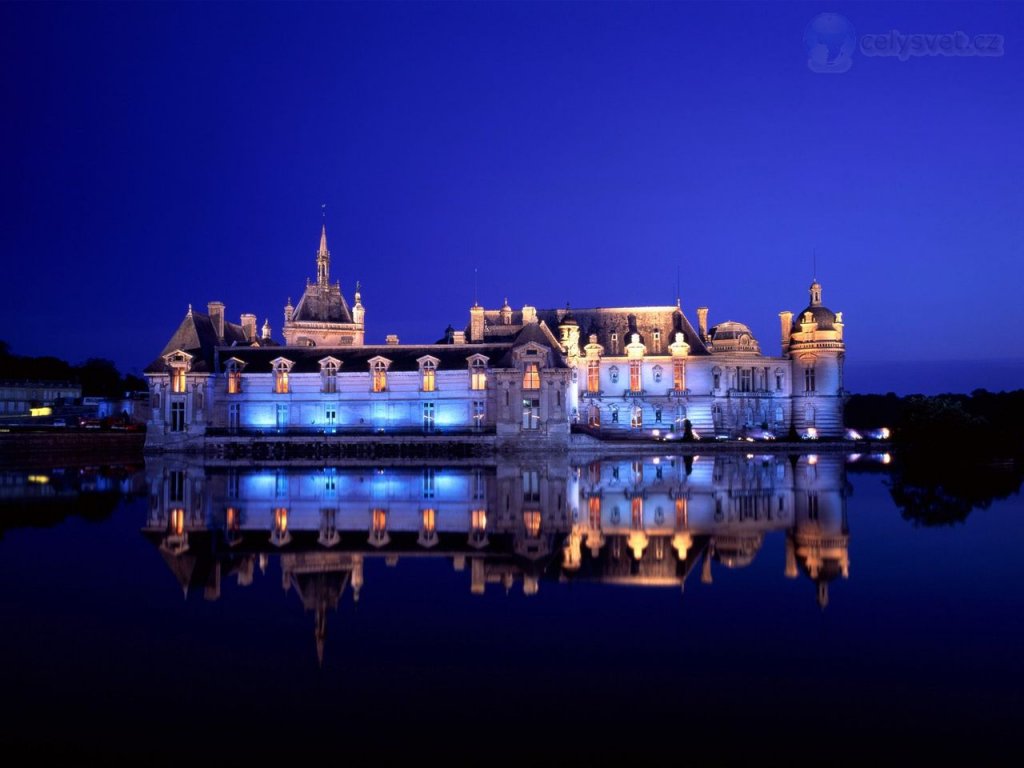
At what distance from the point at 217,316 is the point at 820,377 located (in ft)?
146

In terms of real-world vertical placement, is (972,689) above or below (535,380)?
below

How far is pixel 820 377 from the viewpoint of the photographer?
6744cm

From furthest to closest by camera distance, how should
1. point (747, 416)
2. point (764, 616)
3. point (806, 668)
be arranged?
point (747, 416) → point (764, 616) → point (806, 668)

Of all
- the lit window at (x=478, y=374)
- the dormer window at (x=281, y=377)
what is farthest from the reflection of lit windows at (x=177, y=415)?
the lit window at (x=478, y=374)

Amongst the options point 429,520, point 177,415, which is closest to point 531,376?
point 177,415

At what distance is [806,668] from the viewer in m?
8.73

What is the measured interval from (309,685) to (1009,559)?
1246 cm

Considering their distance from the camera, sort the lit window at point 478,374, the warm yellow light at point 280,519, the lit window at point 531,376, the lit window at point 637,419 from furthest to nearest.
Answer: the lit window at point 637,419
the lit window at point 478,374
the lit window at point 531,376
the warm yellow light at point 280,519

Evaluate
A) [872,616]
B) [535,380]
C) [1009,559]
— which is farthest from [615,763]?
[535,380]

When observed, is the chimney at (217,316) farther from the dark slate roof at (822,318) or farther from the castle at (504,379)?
the dark slate roof at (822,318)

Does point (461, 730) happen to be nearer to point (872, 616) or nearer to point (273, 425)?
point (872, 616)

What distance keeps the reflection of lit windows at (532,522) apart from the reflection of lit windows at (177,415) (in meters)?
40.7

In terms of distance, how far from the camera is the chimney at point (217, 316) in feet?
205

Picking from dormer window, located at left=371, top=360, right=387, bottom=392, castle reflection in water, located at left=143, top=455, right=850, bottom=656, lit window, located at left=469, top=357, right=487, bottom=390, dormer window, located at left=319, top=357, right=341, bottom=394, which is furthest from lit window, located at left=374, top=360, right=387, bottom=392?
castle reflection in water, located at left=143, top=455, right=850, bottom=656
